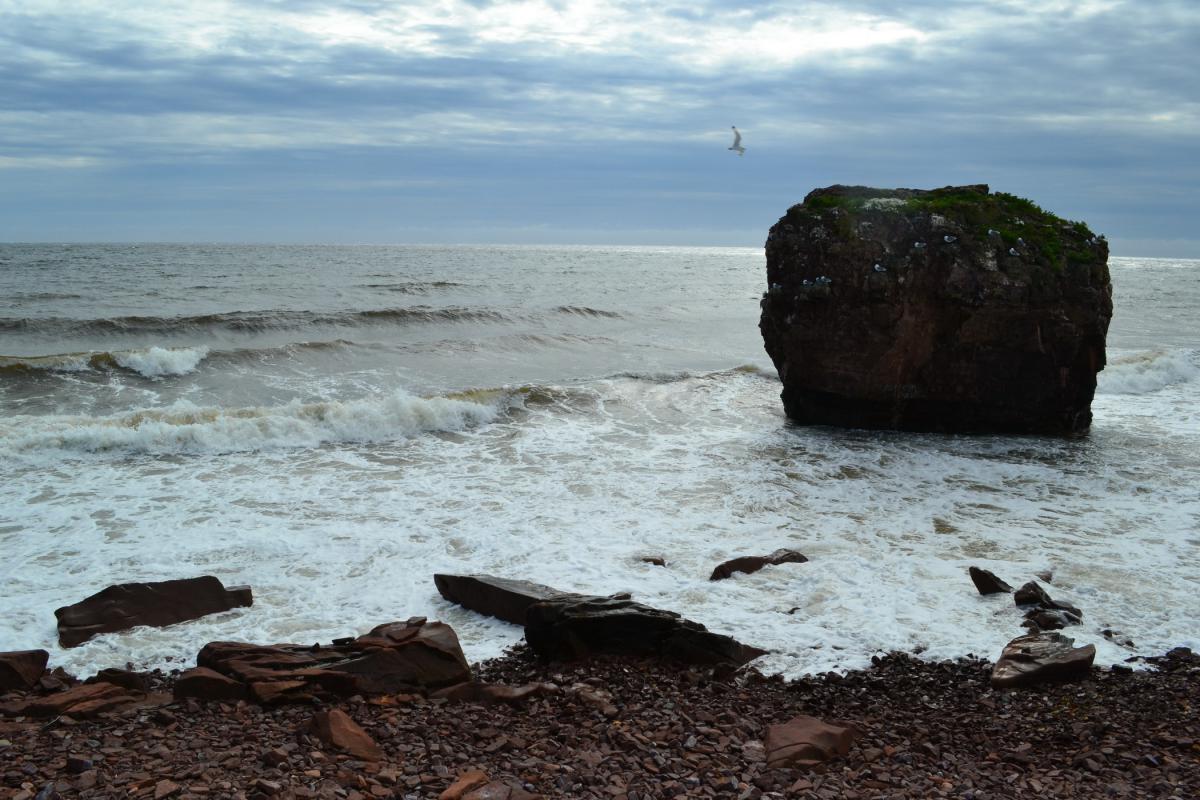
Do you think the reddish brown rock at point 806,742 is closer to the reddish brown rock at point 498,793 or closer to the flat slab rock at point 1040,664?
the reddish brown rock at point 498,793

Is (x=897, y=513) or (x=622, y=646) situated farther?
(x=897, y=513)

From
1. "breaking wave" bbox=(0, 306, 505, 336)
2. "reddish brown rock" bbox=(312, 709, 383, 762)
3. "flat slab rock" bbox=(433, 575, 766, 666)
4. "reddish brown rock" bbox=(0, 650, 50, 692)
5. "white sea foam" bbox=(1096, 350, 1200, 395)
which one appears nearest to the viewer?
"reddish brown rock" bbox=(312, 709, 383, 762)

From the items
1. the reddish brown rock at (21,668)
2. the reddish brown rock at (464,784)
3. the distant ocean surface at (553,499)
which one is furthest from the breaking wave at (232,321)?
the reddish brown rock at (464,784)

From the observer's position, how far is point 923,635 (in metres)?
6.62

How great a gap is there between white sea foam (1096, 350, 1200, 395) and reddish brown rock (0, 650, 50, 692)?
18.1 metres

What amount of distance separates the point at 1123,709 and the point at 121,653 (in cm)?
666

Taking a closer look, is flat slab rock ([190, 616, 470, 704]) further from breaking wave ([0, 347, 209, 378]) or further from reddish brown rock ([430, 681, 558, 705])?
breaking wave ([0, 347, 209, 378])

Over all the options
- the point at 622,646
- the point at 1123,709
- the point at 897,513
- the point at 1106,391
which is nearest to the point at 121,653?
the point at 622,646

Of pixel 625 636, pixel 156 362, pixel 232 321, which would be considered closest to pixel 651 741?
pixel 625 636

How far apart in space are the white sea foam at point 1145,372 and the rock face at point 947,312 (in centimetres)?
511

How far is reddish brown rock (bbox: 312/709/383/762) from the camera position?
468 cm

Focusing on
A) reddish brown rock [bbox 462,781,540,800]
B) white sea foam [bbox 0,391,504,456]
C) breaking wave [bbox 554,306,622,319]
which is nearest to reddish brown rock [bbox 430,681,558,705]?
reddish brown rock [bbox 462,781,540,800]

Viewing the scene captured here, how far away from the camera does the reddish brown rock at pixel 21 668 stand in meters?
5.62

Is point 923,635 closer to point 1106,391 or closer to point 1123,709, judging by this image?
point 1123,709
